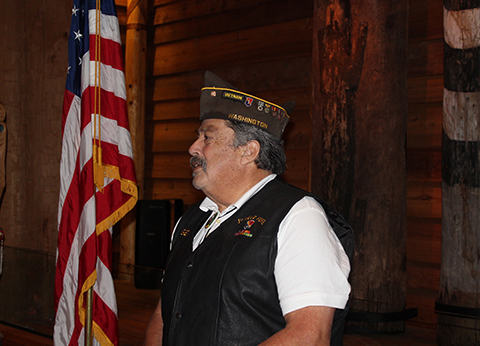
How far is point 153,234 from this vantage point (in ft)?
15.1

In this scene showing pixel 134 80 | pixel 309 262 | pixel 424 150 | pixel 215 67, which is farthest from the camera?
pixel 134 80

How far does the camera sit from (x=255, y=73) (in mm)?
4422

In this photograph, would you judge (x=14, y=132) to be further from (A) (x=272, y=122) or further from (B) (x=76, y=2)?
(A) (x=272, y=122)

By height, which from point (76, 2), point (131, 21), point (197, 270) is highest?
point (131, 21)

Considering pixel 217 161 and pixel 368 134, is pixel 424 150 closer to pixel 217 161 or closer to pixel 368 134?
pixel 368 134

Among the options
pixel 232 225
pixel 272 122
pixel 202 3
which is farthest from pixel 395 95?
pixel 202 3

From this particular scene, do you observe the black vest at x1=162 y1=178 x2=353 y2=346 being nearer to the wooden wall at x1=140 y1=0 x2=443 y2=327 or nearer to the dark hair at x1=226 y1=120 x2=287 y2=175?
the dark hair at x1=226 y1=120 x2=287 y2=175

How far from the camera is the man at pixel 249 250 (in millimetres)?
1053

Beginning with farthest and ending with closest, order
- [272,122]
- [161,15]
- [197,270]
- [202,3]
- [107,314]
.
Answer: [161,15] → [202,3] → [107,314] → [272,122] → [197,270]

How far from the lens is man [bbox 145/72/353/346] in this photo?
41.4 inches

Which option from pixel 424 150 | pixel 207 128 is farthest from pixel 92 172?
pixel 424 150

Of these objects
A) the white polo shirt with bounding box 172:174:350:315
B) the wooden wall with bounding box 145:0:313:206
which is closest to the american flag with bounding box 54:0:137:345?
the white polo shirt with bounding box 172:174:350:315

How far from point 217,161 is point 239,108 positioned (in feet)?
0.50

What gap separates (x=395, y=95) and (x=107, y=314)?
177 cm
